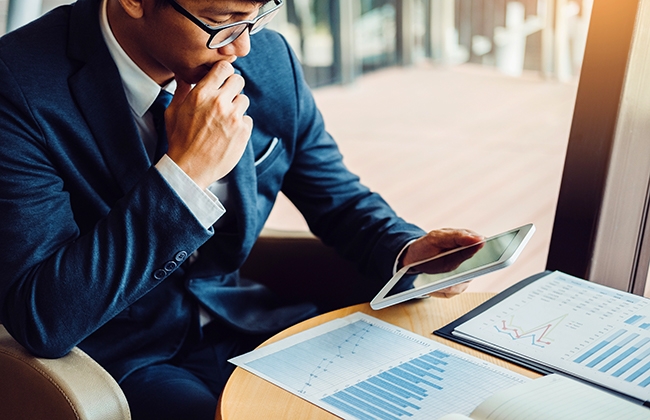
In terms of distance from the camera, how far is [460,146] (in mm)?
5238

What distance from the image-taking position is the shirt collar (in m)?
1.23

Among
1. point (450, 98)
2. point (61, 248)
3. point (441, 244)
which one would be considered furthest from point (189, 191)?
point (450, 98)

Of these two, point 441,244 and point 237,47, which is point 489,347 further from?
point 237,47

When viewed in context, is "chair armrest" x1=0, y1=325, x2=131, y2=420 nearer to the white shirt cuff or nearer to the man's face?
Result: the white shirt cuff

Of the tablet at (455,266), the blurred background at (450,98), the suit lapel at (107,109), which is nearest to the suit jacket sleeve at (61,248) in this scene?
the suit lapel at (107,109)

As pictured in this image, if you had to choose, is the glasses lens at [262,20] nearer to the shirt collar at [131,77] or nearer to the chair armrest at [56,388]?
the shirt collar at [131,77]

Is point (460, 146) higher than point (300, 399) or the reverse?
the reverse

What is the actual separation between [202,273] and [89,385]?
1.28ft

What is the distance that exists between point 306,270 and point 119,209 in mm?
608

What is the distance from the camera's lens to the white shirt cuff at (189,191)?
1.09 metres

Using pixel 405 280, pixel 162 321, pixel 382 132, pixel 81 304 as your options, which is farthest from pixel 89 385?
pixel 382 132

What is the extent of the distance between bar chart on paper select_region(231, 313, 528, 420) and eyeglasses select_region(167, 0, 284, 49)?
0.51m

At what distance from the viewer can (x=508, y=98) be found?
21.9 ft

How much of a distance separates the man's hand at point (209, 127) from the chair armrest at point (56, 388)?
34 centimetres
